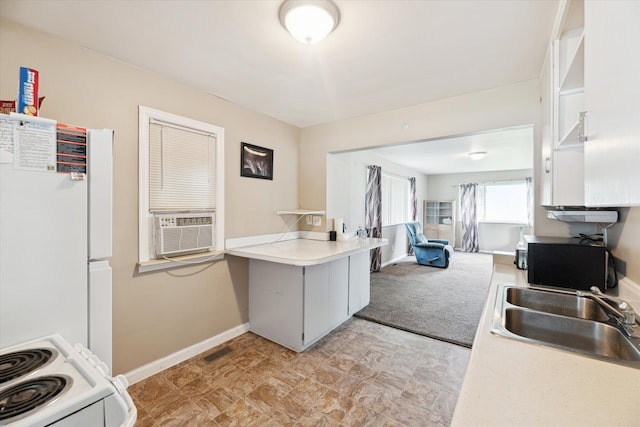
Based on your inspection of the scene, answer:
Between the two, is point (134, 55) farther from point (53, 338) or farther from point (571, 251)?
point (571, 251)

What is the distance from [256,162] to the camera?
9.60 ft

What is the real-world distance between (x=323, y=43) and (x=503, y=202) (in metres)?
7.52

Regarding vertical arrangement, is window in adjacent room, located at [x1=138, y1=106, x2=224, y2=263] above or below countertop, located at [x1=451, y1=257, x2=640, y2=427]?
above

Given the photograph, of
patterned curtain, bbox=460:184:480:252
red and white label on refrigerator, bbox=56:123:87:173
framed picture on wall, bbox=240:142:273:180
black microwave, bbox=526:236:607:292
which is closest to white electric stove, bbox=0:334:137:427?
red and white label on refrigerator, bbox=56:123:87:173

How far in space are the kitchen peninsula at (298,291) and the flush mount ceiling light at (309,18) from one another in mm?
1505

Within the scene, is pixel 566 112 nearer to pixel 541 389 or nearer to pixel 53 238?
pixel 541 389

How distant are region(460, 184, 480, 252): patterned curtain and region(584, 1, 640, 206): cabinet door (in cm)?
757

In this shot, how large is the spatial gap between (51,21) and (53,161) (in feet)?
3.84

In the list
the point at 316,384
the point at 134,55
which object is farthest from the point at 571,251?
the point at 134,55

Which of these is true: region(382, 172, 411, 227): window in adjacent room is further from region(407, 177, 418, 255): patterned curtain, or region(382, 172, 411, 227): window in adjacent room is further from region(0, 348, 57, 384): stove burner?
region(0, 348, 57, 384): stove burner

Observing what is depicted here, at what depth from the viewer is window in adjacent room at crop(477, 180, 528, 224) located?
700cm

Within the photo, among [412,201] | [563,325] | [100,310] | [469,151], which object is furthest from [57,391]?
[412,201]

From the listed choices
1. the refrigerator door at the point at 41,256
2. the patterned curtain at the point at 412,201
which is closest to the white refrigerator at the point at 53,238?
the refrigerator door at the point at 41,256

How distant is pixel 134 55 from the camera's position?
1.88 metres
